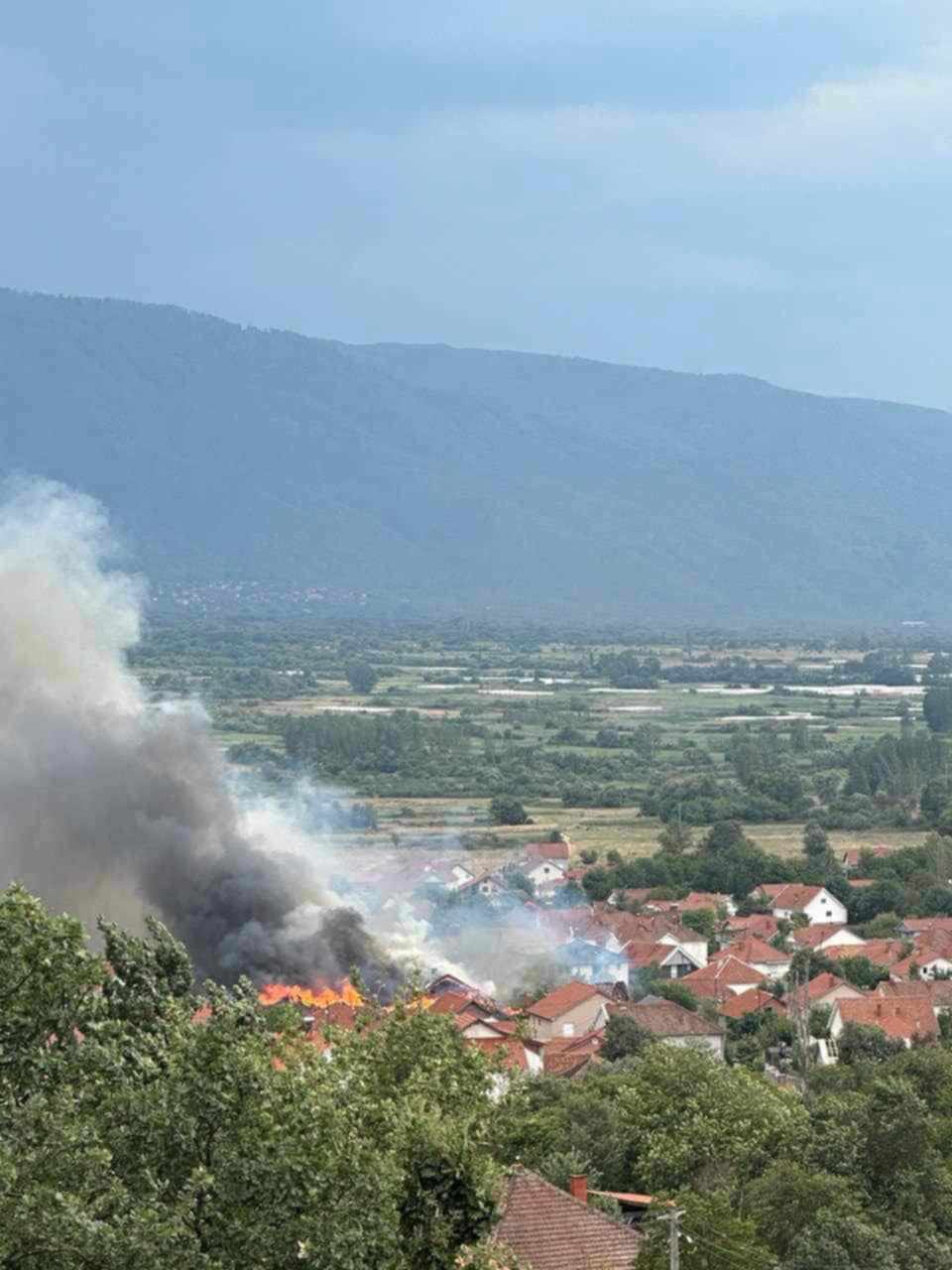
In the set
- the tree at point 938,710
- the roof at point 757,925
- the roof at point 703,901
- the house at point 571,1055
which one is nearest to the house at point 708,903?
the roof at point 703,901

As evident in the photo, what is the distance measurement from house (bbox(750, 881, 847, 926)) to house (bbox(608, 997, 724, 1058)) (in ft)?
73.3

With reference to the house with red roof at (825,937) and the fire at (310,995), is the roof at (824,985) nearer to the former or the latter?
the house with red roof at (825,937)

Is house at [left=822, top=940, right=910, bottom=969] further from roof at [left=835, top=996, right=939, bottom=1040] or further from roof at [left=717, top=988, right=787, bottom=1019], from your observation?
roof at [left=835, top=996, right=939, bottom=1040]

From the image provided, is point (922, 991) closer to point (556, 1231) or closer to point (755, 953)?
point (755, 953)

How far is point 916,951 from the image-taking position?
75.6 metres

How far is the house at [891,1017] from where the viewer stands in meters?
60.8

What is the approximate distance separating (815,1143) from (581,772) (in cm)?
10660

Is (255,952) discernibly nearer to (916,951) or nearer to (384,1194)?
(916,951)

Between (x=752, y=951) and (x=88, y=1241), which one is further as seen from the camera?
(x=752, y=951)

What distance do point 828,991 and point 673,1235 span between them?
39.5 metres

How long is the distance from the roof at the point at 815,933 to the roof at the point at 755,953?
4.94 feet

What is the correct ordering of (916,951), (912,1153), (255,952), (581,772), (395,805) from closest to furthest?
(912,1153) < (255,952) < (916,951) < (395,805) < (581,772)

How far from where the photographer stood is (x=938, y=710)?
176 metres

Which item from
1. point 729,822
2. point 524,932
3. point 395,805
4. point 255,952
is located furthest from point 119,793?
point 395,805
